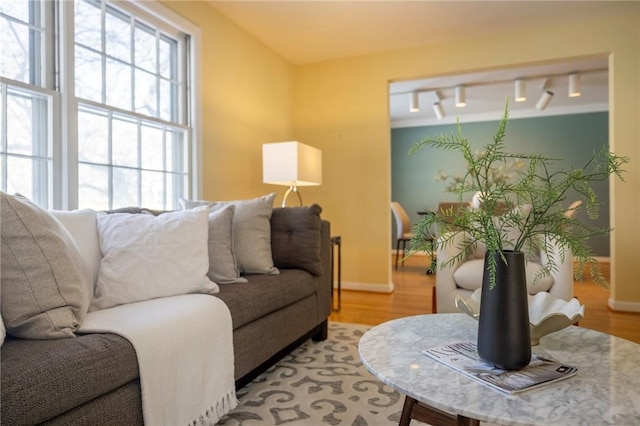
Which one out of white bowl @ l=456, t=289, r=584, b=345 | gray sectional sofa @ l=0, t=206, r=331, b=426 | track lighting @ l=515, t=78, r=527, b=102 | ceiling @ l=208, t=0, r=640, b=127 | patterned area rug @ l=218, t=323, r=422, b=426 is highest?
ceiling @ l=208, t=0, r=640, b=127

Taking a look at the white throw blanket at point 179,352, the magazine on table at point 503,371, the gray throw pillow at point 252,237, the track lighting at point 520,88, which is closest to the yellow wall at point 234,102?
the gray throw pillow at point 252,237

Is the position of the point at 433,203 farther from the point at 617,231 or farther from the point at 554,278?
the point at 554,278

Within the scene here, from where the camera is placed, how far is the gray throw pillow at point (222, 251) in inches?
→ 79.5

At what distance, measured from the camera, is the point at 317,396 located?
5.82ft

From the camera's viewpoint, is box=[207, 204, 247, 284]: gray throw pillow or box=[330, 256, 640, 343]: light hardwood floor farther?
box=[330, 256, 640, 343]: light hardwood floor

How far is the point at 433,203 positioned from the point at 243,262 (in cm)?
538

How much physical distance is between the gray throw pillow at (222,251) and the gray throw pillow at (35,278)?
779mm

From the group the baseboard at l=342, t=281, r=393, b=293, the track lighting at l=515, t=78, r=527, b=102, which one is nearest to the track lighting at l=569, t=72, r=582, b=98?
the track lighting at l=515, t=78, r=527, b=102

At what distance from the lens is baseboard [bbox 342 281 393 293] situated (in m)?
4.07

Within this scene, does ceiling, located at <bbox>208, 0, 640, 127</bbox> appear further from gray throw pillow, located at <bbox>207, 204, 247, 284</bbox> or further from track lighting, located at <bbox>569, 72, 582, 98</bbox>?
gray throw pillow, located at <bbox>207, 204, 247, 284</bbox>

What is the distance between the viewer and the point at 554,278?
2361 millimetres

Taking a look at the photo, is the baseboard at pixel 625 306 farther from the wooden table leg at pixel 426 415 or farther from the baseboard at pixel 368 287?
the wooden table leg at pixel 426 415

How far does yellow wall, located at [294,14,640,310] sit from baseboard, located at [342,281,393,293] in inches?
1.2

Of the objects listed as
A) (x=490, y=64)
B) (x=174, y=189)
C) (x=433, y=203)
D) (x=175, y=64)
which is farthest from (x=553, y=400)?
(x=433, y=203)
